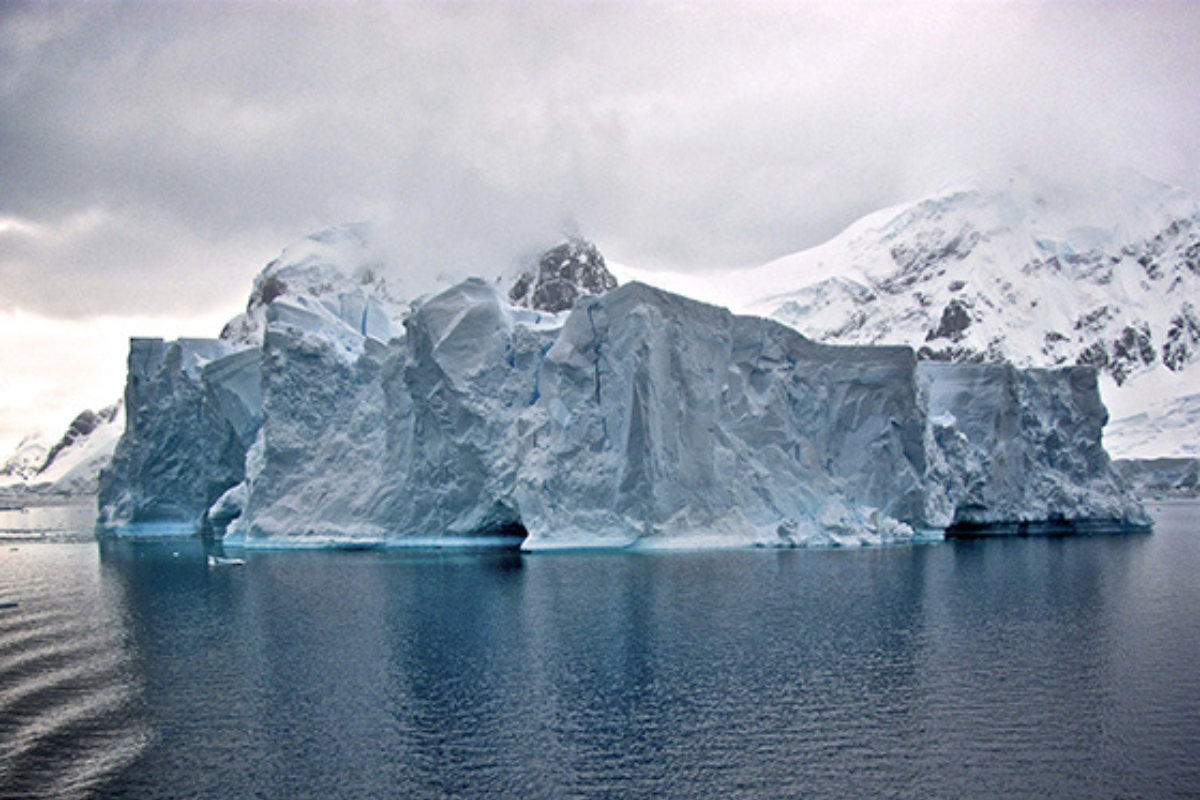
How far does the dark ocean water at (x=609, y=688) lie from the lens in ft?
36.9

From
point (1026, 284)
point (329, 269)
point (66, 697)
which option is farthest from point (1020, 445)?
point (1026, 284)

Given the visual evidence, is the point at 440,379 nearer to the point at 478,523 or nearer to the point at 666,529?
the point at 478,523

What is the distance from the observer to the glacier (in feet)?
109

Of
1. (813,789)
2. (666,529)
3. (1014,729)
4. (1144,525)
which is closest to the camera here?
(813,789)

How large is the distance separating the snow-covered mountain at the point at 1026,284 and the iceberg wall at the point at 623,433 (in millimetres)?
73484

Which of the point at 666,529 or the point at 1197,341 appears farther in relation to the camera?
the point at 1197,341

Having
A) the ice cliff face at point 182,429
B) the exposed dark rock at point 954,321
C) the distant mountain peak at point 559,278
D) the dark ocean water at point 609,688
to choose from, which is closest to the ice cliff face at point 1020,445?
the dark ocean water at point 609,688

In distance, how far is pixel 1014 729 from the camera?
1272 cm

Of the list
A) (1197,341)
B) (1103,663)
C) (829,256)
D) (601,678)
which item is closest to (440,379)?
(601,678)

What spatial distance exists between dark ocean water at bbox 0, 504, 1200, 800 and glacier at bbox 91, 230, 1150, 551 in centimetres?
745

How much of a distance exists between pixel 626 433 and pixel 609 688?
60.0ft

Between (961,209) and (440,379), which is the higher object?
(961,209)

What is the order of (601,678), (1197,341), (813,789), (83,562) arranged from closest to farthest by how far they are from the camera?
1. (813,789)
2. (601,678)
3. (83,562)
4. (1197,341)

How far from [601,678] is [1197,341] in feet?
441
